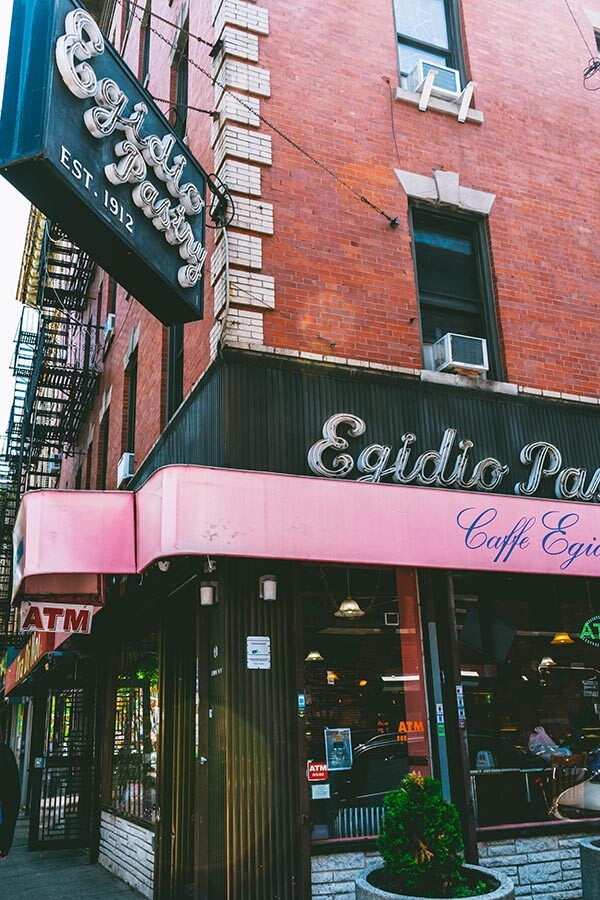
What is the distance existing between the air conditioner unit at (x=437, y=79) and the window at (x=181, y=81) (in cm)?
336

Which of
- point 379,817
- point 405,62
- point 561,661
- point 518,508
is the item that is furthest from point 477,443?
point 405,62

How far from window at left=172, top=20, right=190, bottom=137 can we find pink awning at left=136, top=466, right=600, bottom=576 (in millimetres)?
6666

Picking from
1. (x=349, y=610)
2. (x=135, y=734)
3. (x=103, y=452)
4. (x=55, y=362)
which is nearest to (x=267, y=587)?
(x=349, y=610)

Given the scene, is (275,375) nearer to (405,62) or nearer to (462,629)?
(462,629)

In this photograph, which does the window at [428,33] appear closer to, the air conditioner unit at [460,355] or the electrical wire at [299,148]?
the electrical wire at [299,148]

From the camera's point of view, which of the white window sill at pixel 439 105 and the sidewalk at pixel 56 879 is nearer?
the sidewalk at pixel 56 879

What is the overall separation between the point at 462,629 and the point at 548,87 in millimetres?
7950

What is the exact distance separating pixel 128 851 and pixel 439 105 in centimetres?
1086

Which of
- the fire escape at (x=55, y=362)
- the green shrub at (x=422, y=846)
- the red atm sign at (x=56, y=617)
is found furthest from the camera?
the fire escape at (x=55, y=362)

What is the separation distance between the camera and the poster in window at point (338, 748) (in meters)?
7.69

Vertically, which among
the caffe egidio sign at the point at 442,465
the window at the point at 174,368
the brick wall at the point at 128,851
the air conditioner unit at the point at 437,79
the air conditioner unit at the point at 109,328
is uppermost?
the air conditioner unit at the point at 437,79

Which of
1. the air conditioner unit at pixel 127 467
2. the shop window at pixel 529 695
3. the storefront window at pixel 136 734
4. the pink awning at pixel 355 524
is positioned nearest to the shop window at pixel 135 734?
the storefront window at pixel 136 734

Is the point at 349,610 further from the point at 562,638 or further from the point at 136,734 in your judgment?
the point at 136,734

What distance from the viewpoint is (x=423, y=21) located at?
1111 cm
